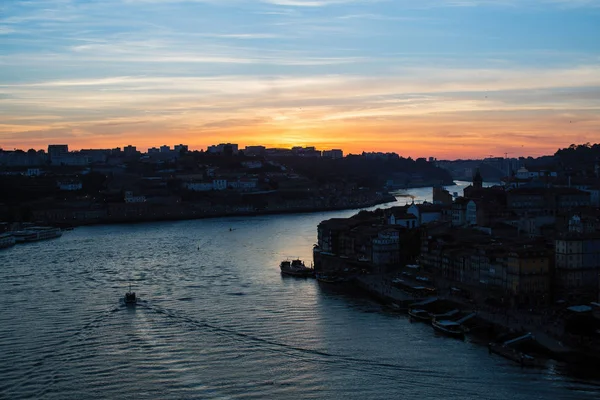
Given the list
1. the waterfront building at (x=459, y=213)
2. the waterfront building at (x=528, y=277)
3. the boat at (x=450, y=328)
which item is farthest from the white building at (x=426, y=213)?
the boat at (x=450, y=328)

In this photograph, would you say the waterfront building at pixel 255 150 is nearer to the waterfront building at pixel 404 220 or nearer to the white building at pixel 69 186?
the white building at pixel 69 186

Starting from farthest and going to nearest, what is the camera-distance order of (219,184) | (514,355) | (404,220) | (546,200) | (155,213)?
(219,184)
(155,213)
(546,200)
(404,220)
(514,355)

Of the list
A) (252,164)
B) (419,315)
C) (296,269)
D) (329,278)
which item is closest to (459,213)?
(296,269)

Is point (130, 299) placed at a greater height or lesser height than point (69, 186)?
lesser

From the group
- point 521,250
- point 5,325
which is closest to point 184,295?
point 5,325

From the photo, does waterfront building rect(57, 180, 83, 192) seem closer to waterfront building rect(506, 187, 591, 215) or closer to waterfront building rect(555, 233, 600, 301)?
waterfront building rect(506, 187, 591, 215)

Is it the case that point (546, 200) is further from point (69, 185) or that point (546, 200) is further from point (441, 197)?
point (69, 185)

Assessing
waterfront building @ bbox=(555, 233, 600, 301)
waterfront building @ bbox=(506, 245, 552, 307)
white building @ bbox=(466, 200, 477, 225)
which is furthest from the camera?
white building @ bbox=(466, 200, 477, 225)

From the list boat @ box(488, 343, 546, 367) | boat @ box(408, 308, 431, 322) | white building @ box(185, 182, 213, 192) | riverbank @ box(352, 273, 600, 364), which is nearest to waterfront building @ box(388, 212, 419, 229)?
riverbank @ box(352, 273, 600, 364)
